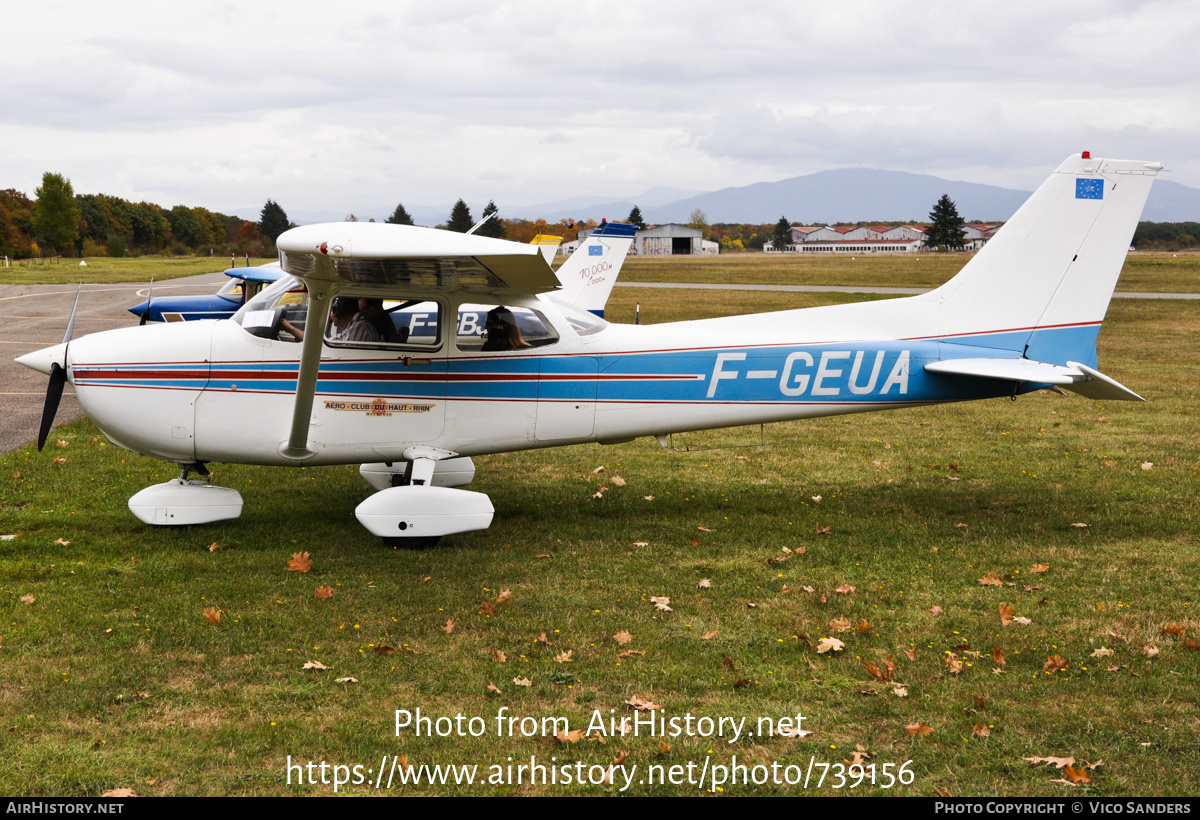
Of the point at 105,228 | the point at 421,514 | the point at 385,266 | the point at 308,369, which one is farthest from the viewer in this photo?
the point at 105,228

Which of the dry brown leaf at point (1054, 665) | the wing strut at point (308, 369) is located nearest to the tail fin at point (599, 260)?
the wing strut at point (308, 369)

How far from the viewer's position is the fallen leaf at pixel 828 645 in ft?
16.5

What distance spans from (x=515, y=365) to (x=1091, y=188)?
16.6 feet

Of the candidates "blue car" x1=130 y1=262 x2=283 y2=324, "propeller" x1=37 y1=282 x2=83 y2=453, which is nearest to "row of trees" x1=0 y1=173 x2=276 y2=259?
"blue car" x1=130 y1=262 x2=283 y2=324

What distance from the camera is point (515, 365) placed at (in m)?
7.36

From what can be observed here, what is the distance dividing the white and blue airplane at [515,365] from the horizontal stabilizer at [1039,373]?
0.07ft

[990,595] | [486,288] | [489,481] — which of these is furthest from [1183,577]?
[489,481]

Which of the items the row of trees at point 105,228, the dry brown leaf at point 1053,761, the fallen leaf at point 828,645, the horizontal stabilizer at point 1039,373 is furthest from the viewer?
the row of trees at point 105,228

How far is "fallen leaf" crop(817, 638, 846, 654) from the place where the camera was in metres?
5.04

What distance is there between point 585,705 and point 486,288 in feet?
12.1

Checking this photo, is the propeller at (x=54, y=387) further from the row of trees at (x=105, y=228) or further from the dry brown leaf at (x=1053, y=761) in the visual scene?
the row of trees at (x=105, y=228)

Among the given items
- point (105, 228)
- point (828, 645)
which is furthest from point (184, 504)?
point (105, 228)

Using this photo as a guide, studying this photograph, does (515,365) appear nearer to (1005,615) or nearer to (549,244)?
(1005,615)

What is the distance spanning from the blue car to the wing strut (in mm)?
8186
